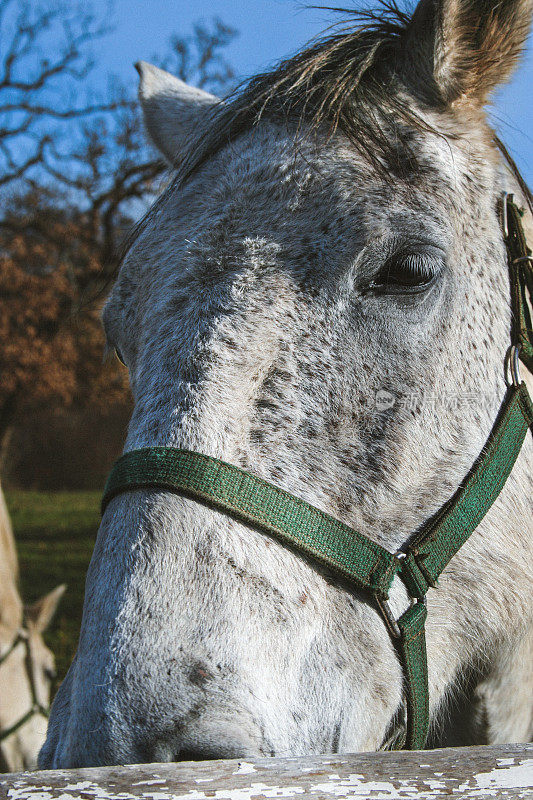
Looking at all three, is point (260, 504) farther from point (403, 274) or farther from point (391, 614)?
point (403, 274)

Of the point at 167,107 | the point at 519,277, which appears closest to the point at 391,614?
the point at 519,277

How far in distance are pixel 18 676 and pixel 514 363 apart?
357cm

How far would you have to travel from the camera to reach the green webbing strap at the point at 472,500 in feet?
4.94

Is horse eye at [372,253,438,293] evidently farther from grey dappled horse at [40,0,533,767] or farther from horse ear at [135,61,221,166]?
horse ear at [135,61,221,166]

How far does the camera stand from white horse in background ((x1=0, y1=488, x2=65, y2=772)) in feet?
12.5

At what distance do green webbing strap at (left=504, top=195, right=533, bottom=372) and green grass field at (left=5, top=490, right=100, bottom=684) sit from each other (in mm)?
4916

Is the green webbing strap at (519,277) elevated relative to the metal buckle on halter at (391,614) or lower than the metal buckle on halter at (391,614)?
elevated

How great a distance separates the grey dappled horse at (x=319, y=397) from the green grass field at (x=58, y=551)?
4642mm

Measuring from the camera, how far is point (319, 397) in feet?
4.89

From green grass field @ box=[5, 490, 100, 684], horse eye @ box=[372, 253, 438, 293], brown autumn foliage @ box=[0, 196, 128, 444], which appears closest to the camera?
horse eye @ box=[372, 253, 438, 293]

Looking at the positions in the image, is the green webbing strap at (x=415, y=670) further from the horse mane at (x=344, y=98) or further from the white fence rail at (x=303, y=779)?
the horse mane at (x=344, y=98)

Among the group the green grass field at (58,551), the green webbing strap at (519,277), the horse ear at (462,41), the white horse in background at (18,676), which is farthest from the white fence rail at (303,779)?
the green grass field at (58,551)

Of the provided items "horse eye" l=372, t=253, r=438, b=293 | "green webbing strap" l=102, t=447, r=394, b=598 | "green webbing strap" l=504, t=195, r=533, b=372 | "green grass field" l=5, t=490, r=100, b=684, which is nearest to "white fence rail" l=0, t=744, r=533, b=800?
"green webbing strap" l=102, t=447, r=394, b=598

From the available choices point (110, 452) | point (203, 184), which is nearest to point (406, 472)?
point (203, 184)
